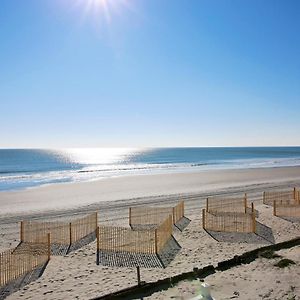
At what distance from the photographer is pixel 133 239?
16.0 m

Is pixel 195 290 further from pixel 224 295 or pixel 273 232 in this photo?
pixel 273 232

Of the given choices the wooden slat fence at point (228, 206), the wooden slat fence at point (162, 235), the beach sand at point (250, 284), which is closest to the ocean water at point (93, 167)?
the wooden slat fence at point (228, 206)

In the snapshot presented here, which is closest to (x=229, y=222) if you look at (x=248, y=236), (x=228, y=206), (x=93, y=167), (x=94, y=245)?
(x=248, y=236)

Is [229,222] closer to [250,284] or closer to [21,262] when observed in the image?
[250,284]

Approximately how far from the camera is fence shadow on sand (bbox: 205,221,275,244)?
631 inches

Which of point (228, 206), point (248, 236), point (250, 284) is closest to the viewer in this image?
point (250, 284)

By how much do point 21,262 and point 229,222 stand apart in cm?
1103

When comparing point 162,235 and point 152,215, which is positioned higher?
point 162,235

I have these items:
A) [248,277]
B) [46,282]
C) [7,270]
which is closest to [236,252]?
[248,277]

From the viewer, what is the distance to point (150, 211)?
→ 22797mm

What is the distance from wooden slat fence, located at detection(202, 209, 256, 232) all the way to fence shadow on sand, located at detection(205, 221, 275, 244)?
45 centimetres

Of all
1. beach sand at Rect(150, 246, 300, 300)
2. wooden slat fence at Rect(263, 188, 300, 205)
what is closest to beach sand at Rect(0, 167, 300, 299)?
beach sand at Rect(150, 246, 300, 300)

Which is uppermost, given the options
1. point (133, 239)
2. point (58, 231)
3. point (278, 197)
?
point (278, 197)

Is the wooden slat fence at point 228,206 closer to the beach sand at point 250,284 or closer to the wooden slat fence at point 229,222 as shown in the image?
the wooden slat fence at point 229,222
